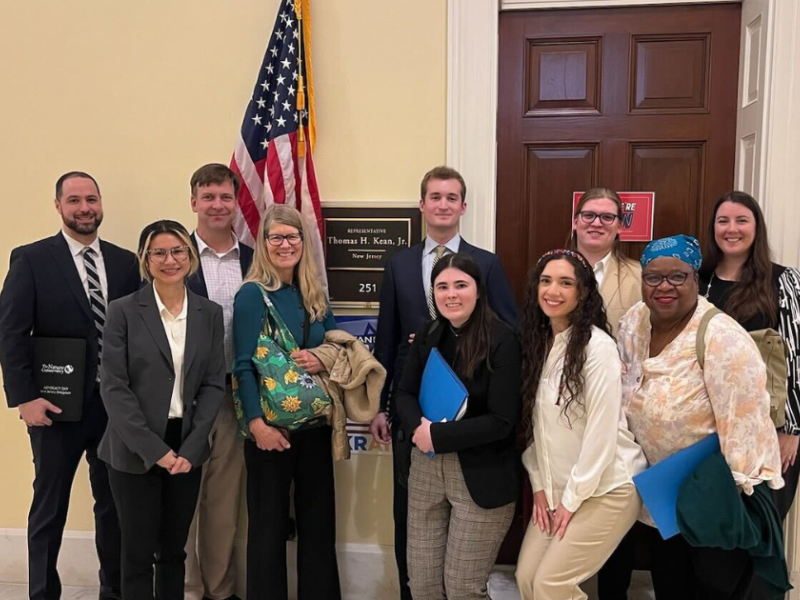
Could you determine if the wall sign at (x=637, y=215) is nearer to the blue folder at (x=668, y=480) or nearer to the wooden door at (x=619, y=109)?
the wooden door at (x=619, y=109)

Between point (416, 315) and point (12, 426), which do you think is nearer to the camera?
→ point (416, 315)

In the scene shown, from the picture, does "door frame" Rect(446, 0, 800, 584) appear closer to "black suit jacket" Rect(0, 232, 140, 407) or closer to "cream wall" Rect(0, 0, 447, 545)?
"cream wall" Rect(0, 0, 447, 545)

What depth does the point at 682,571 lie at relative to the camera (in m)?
2.41

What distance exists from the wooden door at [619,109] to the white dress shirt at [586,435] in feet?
3.93

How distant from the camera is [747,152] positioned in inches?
116

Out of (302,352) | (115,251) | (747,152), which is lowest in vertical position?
(302,352)

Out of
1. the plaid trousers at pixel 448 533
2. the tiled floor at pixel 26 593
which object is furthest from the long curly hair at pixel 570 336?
the tiled floor at pixel 26 593

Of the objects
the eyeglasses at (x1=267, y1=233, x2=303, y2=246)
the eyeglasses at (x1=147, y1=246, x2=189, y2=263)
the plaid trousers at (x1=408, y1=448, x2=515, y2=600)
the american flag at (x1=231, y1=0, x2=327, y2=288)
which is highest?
the american flag at (x1=231, y1=0, x2=327, y2=288)

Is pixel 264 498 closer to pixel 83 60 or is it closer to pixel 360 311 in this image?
pixel 360 311

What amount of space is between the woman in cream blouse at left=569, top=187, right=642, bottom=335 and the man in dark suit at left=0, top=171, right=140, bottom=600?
79.4 inches

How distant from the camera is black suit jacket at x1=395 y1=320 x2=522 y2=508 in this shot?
2.11m

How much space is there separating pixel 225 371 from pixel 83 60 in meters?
1.79

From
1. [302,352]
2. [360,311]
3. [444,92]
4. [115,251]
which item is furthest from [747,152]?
[115,251]

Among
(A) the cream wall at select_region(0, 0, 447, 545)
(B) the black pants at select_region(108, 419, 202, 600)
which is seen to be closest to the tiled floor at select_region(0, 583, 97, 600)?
(B) the black pants at select_region(108, 419, 202, 600)
